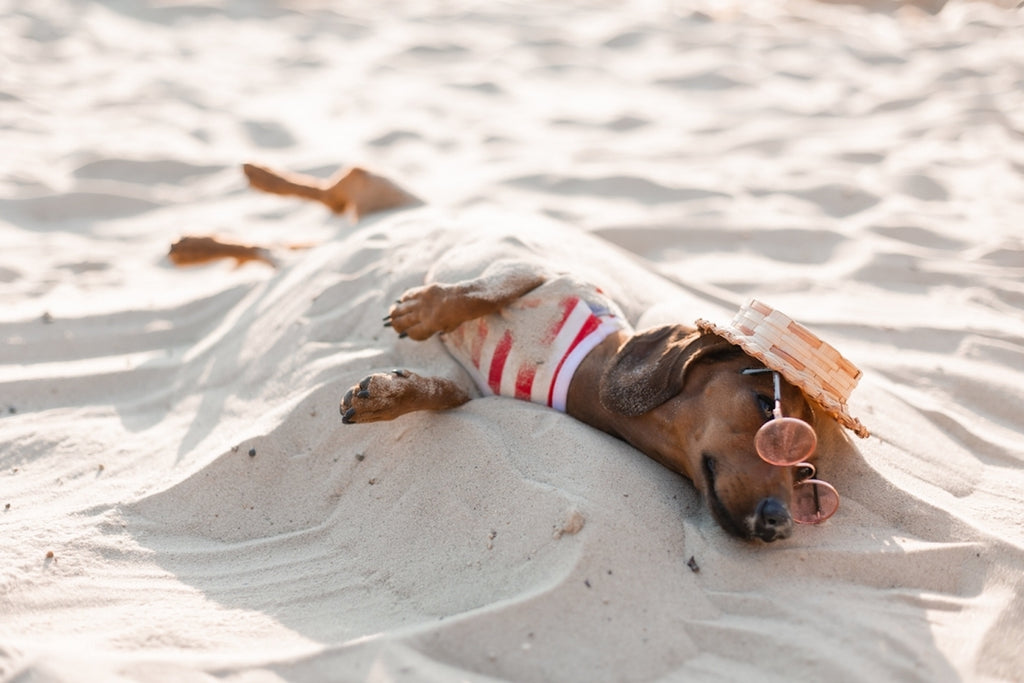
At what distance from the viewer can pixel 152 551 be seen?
106 inches

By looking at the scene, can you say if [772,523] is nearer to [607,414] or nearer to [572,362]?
[607,414]

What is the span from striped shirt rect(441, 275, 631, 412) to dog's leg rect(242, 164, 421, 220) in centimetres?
144

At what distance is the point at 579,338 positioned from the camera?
3123 mm

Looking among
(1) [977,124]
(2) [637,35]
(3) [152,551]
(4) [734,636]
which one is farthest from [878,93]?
(3) [152,551]

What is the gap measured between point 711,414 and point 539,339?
732 millimetres

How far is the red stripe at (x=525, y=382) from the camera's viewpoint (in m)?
3.07

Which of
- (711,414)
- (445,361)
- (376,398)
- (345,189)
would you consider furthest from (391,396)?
(345,189)

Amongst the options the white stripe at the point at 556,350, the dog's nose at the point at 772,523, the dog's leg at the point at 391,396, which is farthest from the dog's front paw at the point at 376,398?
the dog's nose at the point at 772,523

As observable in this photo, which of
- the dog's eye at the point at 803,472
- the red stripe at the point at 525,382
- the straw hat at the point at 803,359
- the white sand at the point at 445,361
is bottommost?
the white sand at the point at 445,361

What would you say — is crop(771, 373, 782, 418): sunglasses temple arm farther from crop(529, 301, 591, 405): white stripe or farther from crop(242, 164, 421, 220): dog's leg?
crop(242, 164, 421, 220): dog's leg

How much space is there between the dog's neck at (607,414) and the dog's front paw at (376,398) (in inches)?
21.9

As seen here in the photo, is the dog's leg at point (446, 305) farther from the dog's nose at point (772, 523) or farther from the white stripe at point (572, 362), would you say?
the dog's nose at point (772, 523)

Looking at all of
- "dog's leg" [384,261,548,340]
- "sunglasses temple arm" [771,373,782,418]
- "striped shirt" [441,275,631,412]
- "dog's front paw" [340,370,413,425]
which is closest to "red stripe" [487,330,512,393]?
"striped shirt" [441,275,631,412]

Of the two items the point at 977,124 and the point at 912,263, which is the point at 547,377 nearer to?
the point at 912,263
